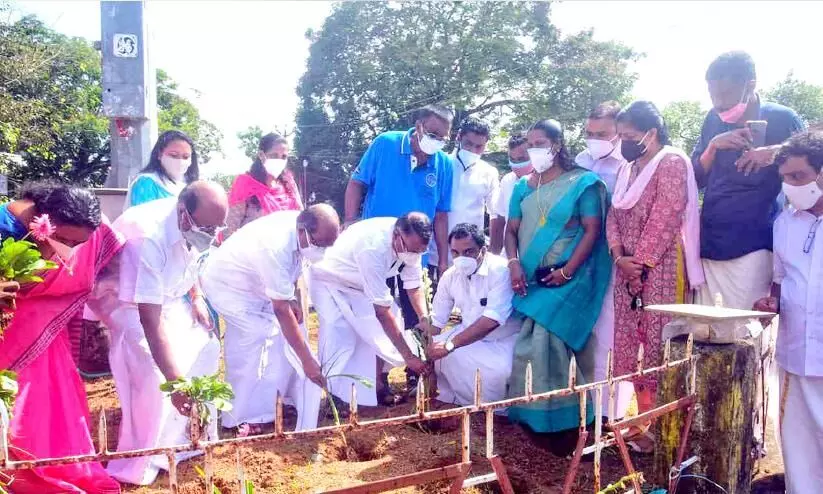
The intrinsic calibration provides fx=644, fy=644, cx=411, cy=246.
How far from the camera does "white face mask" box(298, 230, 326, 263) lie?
11.8ft

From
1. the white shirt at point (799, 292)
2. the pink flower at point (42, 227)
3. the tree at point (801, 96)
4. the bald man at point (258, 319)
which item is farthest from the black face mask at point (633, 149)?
the tree at point (801, 96)

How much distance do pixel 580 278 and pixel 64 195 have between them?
2.79 metres

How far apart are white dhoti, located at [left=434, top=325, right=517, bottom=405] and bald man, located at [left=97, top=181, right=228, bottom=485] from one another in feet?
5.01

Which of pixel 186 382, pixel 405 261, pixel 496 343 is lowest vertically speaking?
pixel 496 343

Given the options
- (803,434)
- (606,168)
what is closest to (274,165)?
(606,168)

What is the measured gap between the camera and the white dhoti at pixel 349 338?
4156mm

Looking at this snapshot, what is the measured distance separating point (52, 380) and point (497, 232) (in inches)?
139

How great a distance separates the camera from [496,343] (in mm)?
4152

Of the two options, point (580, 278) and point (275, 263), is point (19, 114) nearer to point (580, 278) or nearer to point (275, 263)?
point (275, 263)

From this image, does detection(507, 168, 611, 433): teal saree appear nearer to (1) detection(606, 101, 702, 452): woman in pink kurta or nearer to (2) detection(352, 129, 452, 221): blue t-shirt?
(1) detection(606, 101, 702, 452): woman in pink kurta

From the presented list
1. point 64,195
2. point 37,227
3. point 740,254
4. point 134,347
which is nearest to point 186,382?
point 37,227

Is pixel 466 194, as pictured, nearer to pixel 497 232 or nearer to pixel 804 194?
pixel 497 232

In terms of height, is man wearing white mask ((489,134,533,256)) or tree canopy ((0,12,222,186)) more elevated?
tree canopy ((0,12,222,186))

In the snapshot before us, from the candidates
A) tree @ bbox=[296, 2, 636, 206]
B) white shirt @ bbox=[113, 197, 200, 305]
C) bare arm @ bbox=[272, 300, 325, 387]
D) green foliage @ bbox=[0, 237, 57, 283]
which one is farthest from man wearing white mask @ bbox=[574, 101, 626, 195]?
tree @ bbox=[296, 2, 636, 206]
